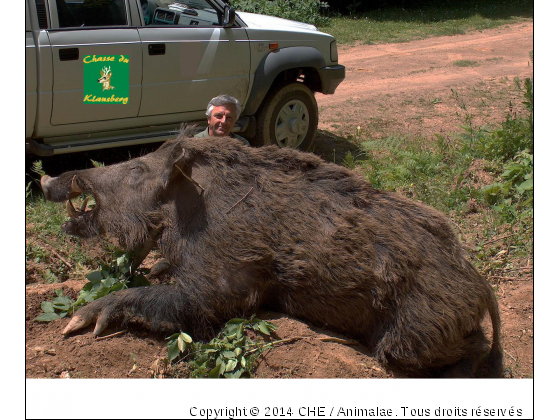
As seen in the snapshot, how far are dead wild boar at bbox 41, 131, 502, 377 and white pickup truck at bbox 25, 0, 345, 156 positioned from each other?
212 centimetres

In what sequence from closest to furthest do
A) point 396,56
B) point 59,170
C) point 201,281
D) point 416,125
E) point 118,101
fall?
point 201,281, point 118,101, point 59,170, point 416,125, point 396,56

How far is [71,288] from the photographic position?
184 inches

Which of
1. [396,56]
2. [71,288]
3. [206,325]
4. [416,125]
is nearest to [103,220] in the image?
[71,288]

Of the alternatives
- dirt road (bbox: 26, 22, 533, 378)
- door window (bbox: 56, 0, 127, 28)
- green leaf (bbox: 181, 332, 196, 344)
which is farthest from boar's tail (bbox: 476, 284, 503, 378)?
door window (bbox: 56, 0, 127, 28)

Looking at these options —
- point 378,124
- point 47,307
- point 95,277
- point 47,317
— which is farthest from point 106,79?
point 378,124

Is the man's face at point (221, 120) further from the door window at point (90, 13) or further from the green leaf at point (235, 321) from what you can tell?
the door window at point (90, 13)

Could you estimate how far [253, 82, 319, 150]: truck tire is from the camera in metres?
8.02

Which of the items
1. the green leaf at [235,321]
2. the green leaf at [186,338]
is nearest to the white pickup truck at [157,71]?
the green leaf at [235,321]

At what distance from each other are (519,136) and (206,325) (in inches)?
190

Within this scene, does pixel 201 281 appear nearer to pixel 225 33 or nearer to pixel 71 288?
pixel 71 288

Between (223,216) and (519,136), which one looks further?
(519,136)

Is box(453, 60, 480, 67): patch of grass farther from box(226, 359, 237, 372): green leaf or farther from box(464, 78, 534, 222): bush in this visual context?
box(226, 359, 237, 372): green leaf

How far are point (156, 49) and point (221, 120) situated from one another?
2284 millimetres

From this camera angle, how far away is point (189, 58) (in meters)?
7.07
